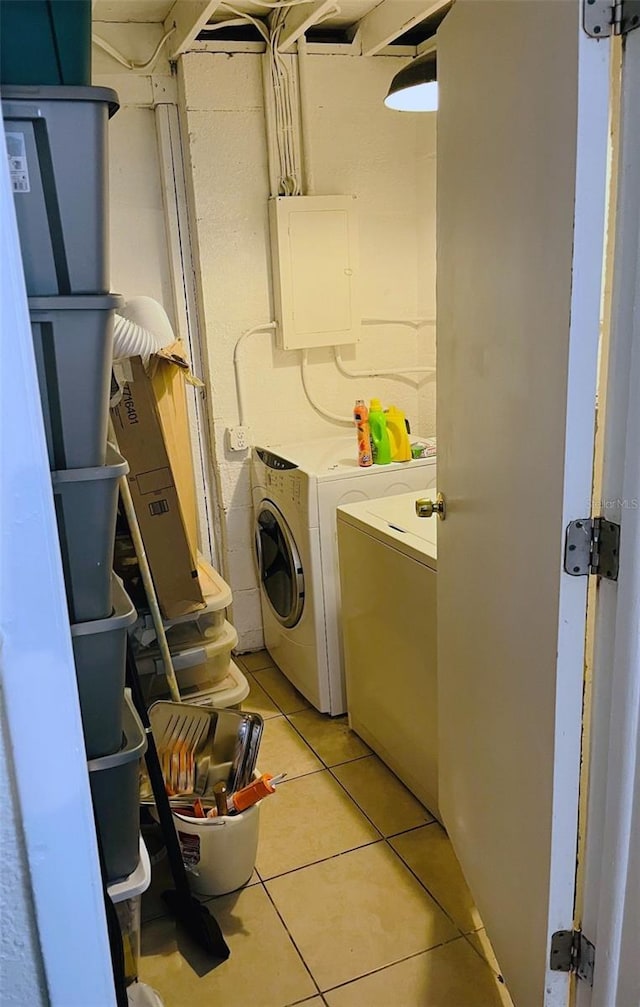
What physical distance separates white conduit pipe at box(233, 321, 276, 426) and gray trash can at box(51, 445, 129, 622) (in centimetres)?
217

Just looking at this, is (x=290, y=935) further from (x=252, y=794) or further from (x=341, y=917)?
(x=252, y=794)

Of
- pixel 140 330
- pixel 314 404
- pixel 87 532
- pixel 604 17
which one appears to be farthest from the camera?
pixel 314 404

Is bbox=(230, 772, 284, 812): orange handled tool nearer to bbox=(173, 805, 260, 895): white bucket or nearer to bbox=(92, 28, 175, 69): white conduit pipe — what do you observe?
bbox=(173, 805, 260, 895): white bucket

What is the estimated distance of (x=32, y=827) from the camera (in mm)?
680

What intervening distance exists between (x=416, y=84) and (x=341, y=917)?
2047 millimetres

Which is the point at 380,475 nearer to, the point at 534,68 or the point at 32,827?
the point at 534,68

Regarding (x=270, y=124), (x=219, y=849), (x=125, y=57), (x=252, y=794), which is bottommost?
(x=219, y=849)

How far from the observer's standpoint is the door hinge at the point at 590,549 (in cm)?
114

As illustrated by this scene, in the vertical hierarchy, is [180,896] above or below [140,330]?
below

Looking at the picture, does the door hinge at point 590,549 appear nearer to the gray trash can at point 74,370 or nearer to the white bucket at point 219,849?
the gray trash can at point 74,370

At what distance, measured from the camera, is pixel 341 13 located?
8.93ft

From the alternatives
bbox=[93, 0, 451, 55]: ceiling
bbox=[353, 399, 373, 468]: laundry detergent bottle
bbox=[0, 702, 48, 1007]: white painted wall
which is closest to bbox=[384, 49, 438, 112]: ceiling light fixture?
bbox=[93, 0, 451, 55]: ceiling

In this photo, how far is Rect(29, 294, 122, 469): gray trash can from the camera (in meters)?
0.76

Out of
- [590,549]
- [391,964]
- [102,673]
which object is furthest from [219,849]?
[590,549]
